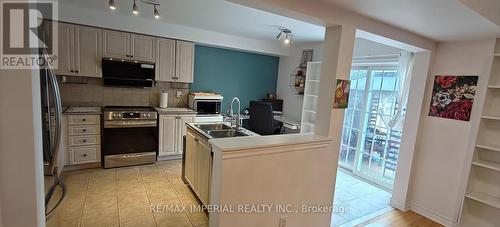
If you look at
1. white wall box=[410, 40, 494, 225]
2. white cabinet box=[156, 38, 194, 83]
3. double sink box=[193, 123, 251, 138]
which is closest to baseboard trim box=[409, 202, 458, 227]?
white wall box=[410, 40, 494, 225]

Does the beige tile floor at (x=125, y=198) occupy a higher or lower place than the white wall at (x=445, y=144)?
lower

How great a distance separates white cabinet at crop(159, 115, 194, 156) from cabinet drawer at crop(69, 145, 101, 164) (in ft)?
3.02

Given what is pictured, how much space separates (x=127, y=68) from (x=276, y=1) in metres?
3.07

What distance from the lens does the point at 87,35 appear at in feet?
11.6

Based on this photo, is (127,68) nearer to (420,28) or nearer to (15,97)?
(15,97)

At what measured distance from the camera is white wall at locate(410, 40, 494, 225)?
2.53m

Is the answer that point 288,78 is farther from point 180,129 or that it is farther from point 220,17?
point 180,129

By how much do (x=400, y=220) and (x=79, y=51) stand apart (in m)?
4.97

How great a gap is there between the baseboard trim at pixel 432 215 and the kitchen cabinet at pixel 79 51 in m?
4.93

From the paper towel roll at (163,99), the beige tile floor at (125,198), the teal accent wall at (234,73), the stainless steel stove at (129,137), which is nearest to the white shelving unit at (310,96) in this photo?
the teal accent wall at (234,73)

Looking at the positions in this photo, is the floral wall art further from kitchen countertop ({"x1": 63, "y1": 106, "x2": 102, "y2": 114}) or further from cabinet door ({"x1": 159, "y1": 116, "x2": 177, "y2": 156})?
kitchen countertop ({"x1": 63, "y1": 106, "x2": 102, "y2": 114})

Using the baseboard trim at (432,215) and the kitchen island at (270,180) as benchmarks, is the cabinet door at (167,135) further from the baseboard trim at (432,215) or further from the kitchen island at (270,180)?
the baseboard trim at (432,215)

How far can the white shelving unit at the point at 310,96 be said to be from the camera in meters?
4.48

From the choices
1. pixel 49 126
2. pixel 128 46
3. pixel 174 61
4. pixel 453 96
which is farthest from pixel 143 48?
pixel 453 96
